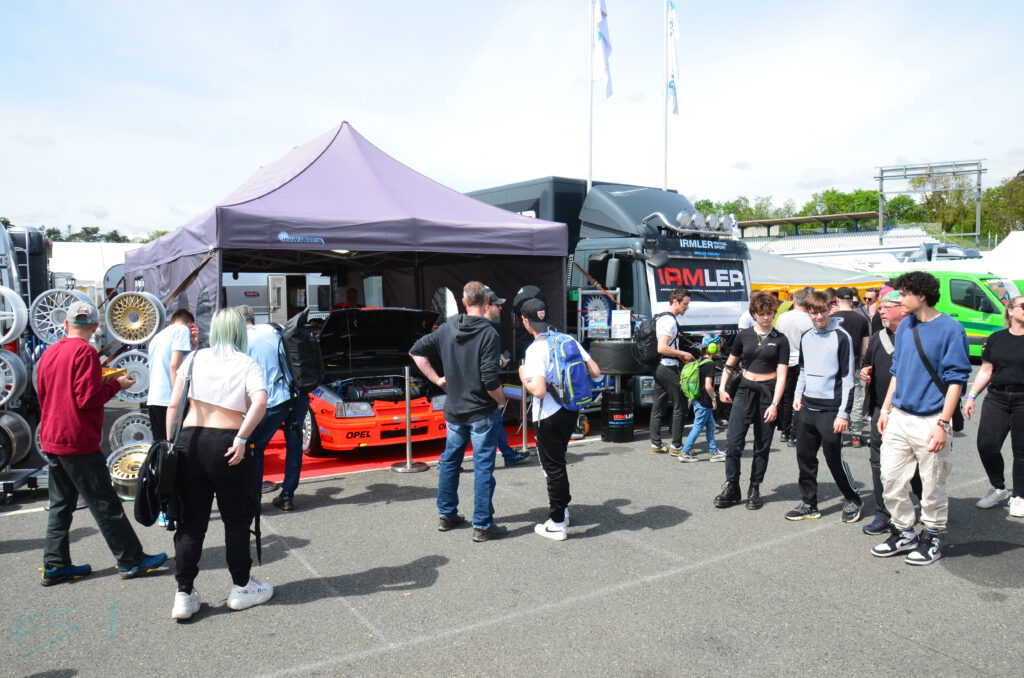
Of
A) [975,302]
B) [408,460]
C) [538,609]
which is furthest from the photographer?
[975,302]

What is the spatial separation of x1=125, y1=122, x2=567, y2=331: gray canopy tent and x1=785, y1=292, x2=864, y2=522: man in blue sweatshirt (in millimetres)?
3609

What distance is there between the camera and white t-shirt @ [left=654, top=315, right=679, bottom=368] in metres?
7.30

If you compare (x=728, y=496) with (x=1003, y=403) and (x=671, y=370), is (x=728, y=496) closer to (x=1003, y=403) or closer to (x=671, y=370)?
(x=671, y=370)

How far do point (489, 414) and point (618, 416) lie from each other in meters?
3.59

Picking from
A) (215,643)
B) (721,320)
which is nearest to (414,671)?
(215,643)

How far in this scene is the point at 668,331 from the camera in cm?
730

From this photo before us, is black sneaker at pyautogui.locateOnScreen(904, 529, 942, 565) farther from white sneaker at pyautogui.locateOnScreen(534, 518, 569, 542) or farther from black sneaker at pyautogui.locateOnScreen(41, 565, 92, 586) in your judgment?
black sneaker at pyautogui.locateOnScreen(41, 565, 92, 586)

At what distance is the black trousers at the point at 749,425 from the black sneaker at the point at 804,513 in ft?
1.12

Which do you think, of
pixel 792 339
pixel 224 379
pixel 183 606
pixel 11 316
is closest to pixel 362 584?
pixel 183 606

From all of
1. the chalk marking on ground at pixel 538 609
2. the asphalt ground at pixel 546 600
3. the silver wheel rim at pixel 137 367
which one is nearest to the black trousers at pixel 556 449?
the asphalt ground at pixel 546 600

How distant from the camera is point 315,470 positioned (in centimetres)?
702

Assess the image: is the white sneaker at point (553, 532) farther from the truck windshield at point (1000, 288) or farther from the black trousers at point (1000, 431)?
the truck windshield at point (1000, 288)

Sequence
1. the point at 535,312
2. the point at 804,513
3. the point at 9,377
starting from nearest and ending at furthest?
the point at 535,312 → the point at 804,513 → the point at 9,377

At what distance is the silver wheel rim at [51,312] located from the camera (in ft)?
21.6
